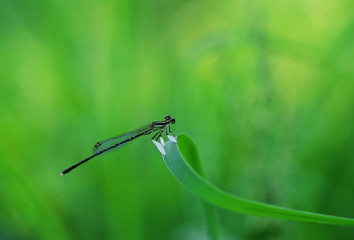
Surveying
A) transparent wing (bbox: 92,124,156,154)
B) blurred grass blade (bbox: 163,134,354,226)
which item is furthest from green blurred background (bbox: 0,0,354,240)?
blurred grass blade (bbox: 163,134,354,226)

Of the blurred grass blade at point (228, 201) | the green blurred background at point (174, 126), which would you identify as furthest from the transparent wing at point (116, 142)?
the blurred grass blade at point (228, 201)

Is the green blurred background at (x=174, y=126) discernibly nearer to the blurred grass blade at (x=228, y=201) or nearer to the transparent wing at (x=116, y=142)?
the transparent wing at (x=116, y=142)

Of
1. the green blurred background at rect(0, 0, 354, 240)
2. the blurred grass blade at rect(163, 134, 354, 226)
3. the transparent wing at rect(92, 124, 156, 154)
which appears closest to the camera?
the blurred grass blade at rect(163, 134, 354, 226)

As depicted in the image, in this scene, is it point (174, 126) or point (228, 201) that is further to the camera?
point (174, 126)

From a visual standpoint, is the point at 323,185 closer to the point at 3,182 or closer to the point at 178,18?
the point at 3,182

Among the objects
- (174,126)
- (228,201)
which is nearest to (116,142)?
(174,126)

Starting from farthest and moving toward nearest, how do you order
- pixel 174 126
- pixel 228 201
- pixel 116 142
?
pixel 174 126 < pixel 116 142 < pixel 228 201

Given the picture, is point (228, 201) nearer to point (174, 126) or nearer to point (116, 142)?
point (116, 142)

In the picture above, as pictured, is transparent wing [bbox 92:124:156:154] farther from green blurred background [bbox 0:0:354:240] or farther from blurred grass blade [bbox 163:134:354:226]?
blurred grass blade [bbox 163:134:354:226]
